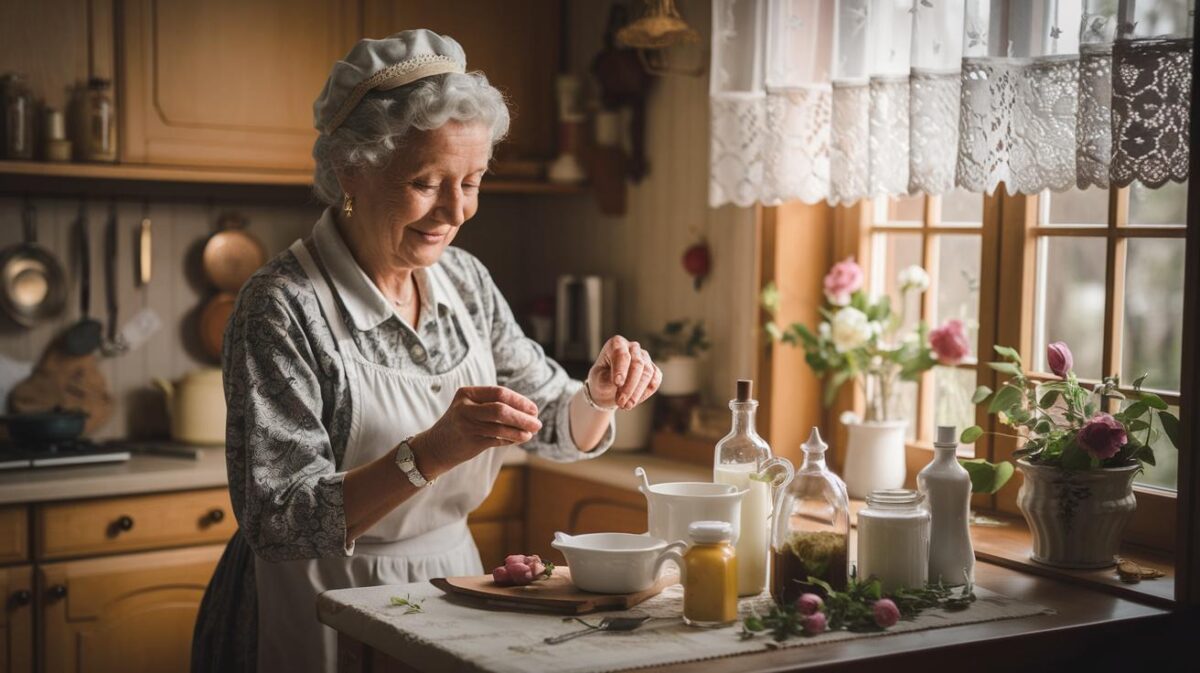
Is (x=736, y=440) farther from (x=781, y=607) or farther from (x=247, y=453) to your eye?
(x=247, y=453)

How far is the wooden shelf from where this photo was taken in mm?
2900

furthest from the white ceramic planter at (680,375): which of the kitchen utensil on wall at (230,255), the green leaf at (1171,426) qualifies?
the green leaf at (1171,426)

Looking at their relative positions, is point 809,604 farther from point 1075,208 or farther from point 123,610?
point 123,610

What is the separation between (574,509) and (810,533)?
1.47 meters

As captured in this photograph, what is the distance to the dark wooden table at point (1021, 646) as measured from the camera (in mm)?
1454

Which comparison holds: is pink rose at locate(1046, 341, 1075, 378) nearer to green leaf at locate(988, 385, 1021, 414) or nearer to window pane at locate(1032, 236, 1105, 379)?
green leaf at locate(988, 385, 1021, 414)

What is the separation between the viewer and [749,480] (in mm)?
1714

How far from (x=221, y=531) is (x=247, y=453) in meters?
1.18

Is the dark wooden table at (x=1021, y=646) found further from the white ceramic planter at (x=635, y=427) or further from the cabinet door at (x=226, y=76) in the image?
the cabinet door at (x=226, y=76)

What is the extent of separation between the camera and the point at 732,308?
10.1ft

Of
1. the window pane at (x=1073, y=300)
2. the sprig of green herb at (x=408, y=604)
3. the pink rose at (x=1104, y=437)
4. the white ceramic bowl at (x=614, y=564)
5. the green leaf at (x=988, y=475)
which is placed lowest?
the sprig of green herb at (x=408, y=604)

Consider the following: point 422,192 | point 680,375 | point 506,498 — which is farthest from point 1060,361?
point 506,498

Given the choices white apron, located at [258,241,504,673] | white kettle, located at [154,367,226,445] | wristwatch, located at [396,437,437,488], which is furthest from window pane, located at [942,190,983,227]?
white kettle, located at [154,367,226,445]

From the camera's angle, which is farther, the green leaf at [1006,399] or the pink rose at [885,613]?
the green leaf at [1006,399]
